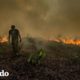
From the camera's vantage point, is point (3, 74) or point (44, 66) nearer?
point (3, 74)

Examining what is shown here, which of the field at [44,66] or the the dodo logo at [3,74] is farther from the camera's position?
the field at [44,66]

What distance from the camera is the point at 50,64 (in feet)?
62.1

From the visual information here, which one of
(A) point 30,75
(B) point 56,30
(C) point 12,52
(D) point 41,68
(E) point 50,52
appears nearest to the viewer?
(A) point 30,75

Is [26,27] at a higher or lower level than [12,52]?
higher

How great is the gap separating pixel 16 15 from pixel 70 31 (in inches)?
332

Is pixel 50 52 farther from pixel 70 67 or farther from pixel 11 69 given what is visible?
pixel 11 69

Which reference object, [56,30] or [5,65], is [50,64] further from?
[56,30]

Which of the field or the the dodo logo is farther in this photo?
the field

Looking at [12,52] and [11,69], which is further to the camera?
[12,52]

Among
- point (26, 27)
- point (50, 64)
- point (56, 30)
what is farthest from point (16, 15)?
point (50, 64)

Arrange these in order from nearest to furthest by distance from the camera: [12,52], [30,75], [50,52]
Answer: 1. [30,75]
2. [12,52]
3. [50,52]

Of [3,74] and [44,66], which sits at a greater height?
[44,66]

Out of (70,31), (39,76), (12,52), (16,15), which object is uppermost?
(16,15)

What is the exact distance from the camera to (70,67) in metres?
18.7
